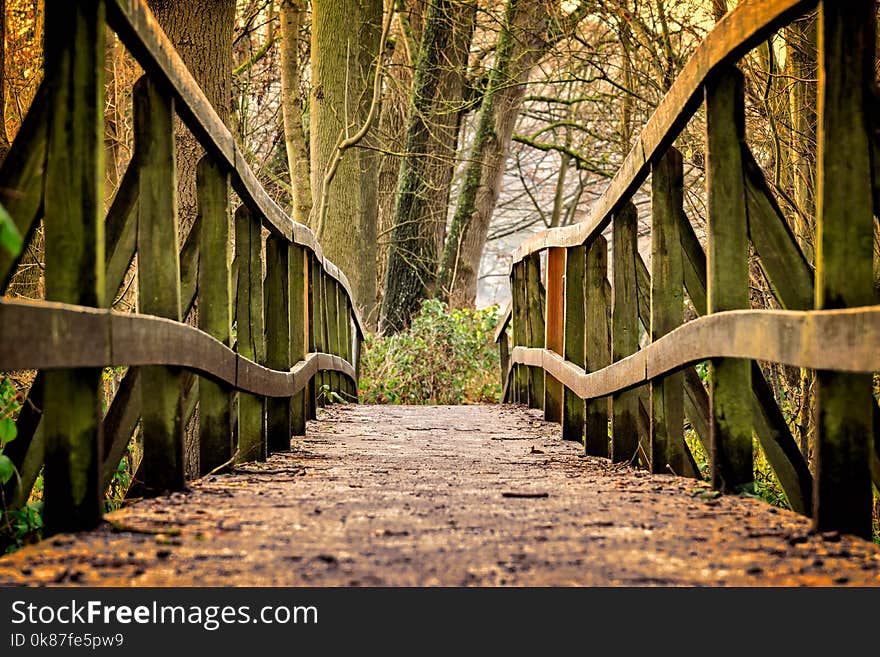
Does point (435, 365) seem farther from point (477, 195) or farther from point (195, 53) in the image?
point (195, 53)

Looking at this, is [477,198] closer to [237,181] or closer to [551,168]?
[551,168]

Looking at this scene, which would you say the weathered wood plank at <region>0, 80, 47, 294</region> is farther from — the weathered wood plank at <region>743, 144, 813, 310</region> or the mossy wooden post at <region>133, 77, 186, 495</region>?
the weathered wood plank at <region>743, 144, 813, 310</region>

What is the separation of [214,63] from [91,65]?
5.09 m

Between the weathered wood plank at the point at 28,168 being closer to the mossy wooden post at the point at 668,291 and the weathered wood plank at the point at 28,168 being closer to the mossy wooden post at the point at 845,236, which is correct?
the mossy wooden post at the point at 845,236

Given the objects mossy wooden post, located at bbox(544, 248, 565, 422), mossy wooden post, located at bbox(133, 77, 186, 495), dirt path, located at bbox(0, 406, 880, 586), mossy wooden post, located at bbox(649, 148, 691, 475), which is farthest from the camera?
mossy wooden post, located at bbox(544, 248, 565, 422)

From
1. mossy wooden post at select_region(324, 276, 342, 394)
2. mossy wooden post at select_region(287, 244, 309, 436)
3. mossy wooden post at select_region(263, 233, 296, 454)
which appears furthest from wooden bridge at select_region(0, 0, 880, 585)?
mossy wooden post at select_region(324, 276, 342, 394)

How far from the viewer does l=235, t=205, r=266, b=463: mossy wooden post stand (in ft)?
14.8

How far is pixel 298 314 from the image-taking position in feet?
19.8

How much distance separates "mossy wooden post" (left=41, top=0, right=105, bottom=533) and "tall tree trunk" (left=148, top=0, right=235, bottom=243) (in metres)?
4.48

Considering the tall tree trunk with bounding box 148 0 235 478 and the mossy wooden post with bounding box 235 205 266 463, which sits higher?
the tall tree trunk with bounding box 148 0 235 478

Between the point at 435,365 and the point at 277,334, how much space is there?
26.7ft

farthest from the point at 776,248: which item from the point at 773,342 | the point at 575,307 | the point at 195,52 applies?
the point at 195,52

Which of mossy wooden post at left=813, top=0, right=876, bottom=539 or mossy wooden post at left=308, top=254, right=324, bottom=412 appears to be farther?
mossy wooden post at left=308, top=254, right=324, bottom=412
